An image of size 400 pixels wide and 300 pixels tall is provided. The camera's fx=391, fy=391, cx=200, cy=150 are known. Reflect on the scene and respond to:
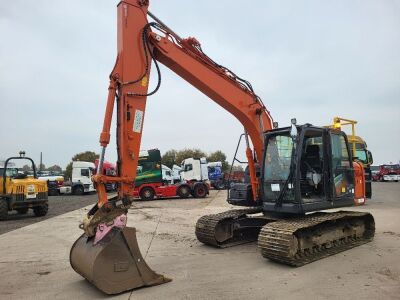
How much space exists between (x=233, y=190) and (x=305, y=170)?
1.79 meters

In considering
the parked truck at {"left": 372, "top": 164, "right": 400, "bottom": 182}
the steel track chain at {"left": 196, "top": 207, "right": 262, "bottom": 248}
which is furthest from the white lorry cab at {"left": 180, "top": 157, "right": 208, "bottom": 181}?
the parked truck at {"left": 372, "top": 164, "right": 400, "bottom": 182}

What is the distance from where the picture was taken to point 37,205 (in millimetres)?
15844

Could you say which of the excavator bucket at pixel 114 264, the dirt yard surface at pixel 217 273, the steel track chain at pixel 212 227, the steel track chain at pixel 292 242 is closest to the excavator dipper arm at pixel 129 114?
the excavator bucket at pixel 114 264

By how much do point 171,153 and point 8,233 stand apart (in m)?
67.9

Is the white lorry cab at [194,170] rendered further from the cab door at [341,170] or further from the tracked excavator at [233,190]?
the cab door at [341,170]

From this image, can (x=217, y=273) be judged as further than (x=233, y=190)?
No

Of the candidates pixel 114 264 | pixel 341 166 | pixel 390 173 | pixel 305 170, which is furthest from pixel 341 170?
pixel 390 173

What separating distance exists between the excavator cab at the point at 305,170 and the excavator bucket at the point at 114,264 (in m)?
2.91

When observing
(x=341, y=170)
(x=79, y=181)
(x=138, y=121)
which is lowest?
(x=341, y=170)

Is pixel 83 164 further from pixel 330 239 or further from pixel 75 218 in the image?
pixel 330 239

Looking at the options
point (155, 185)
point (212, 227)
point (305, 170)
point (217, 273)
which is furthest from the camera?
point (155, 185)

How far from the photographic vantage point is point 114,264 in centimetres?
537

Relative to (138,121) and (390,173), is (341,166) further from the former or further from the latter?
(390,173)

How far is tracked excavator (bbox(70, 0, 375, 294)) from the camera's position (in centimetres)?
552
